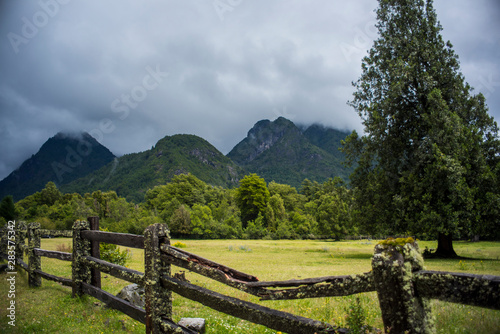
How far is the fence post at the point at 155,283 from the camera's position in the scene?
4.55 meters

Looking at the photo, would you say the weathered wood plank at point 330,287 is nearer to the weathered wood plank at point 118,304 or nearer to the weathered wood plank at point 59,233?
the weathered wood plank at point 118,304

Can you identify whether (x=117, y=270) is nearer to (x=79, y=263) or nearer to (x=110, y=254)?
(x=79, y=263)

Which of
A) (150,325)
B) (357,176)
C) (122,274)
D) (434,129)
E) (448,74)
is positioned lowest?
(150,325)

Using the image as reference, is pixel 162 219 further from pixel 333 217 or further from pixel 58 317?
pixel 58 317

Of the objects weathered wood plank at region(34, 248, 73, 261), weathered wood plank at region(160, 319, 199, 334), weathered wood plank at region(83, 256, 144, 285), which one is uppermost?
weathered wood plank at region(83, 256, 144, 285)

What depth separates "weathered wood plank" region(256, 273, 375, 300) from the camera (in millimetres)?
2713

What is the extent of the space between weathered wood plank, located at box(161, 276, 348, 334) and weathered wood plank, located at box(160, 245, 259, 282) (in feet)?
0.98

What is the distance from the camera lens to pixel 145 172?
545 ft

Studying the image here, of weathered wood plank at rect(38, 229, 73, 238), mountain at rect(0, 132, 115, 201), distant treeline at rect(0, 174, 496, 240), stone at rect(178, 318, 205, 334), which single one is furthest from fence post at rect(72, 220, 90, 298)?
mountain at rect(0, 132, 115, 201)

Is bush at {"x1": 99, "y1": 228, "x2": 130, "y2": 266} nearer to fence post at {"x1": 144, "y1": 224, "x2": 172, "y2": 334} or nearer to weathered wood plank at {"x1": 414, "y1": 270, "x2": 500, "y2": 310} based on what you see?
fence post at {"x1": 144, "y1": 224, "x2": 172, "y2": 334}

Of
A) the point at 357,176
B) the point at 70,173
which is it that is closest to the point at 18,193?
the point at 70,173

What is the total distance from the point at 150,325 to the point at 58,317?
3.18 metres

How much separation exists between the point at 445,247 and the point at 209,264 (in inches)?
1011

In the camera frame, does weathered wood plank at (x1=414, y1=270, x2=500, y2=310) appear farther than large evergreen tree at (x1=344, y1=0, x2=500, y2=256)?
No
